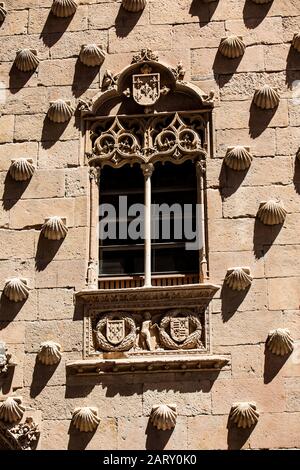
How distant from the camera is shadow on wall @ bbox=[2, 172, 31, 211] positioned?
53.0 ft

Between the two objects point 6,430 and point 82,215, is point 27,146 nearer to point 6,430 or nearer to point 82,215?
point 82,215

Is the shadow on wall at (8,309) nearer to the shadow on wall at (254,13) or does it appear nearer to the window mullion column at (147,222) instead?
the window mullion column at (147,222)

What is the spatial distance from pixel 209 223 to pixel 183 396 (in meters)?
2.15

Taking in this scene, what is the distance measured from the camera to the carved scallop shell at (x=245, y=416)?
14.4 meters

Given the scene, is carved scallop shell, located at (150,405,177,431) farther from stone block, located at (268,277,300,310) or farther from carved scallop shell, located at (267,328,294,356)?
stone block, located at (268,277,300,310)

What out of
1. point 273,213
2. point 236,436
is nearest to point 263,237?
point 273,213

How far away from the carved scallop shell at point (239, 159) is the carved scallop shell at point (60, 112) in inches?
83.3

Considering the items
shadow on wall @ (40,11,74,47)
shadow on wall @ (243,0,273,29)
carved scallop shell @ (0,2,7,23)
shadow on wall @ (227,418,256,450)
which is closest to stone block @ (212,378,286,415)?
shadow on wall @ (227,418,256,450)

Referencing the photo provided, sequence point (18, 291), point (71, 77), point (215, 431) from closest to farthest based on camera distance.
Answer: point (215, 431)
point (18, 291)
point (71, 77)

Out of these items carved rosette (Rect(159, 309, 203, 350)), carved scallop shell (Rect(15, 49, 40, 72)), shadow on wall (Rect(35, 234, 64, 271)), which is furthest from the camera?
carved scallop shell (Rect(15, 49, 40, 72))

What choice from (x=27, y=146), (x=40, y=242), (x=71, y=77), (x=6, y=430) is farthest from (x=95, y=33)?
(x=6, y=430)

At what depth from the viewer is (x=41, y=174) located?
16.2 meters

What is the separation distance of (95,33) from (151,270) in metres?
3.35

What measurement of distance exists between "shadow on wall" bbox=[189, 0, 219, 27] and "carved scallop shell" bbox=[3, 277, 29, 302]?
13.5 ft
